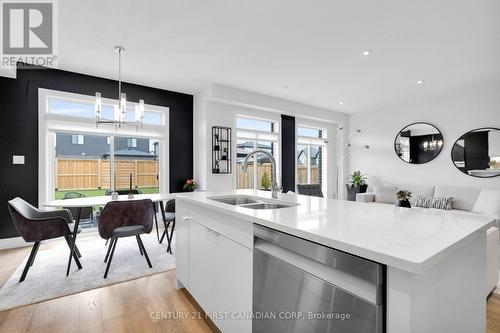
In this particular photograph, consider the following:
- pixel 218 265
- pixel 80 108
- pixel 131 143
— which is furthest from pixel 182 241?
pixel 80 108

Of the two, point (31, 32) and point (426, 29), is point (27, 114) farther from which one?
point (426, 29)

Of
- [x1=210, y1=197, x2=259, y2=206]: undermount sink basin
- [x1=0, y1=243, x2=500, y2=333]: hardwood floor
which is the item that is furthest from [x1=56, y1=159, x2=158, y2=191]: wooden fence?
[x1=210, y1=197, x2=259, y2=206]: undermount sink basin

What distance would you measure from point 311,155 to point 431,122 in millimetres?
2733

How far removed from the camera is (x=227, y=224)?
1.47 m

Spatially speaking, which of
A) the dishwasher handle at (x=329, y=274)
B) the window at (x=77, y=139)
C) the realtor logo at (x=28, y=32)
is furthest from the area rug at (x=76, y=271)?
the realtor logo at (x=28, y=32)

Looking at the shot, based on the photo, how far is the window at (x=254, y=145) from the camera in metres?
5.25

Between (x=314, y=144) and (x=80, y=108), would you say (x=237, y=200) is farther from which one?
(x=314, y=144)

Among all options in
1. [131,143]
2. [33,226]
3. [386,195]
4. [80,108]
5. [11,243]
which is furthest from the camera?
[386,195]

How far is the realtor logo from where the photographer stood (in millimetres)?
2311

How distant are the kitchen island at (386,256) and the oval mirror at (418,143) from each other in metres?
4.76

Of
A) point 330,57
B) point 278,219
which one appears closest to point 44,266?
point 278,219

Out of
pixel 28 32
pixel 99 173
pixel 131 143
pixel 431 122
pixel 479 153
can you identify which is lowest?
pixel 99 173

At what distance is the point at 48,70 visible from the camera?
12.0ft

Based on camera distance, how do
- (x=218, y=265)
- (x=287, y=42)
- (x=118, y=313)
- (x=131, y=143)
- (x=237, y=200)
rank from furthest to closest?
(x=131, y=143)
(x=287, y=42)
(x=237, y=200)
(x=118, y=313)
(x=218, y=265)
